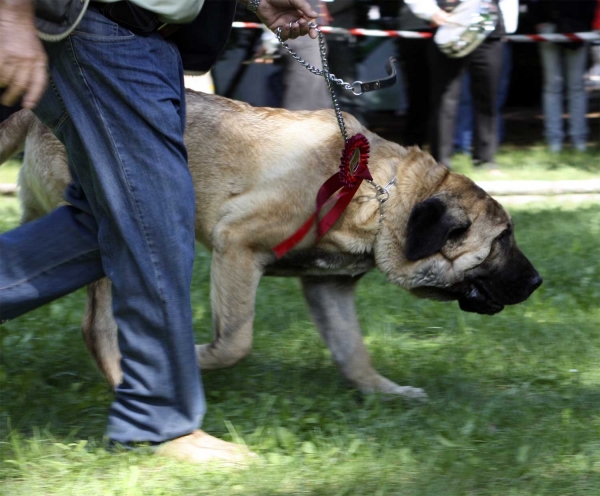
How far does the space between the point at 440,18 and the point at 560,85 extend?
292 cm

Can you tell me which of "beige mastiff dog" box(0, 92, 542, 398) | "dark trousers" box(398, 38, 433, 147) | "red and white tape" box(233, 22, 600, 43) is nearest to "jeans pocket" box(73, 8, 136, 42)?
"beige mastiff dog" box(0, 92, 542, 398)

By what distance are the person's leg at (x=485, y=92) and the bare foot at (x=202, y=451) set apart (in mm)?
5903

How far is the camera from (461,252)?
3760mm

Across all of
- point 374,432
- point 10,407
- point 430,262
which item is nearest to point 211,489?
point 374,432

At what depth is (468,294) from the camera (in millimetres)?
3859

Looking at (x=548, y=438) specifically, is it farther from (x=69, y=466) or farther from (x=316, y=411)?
(x=69, y=466)

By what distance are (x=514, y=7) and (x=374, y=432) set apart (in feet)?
19.8

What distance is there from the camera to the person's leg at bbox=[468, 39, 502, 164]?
8.31 meters

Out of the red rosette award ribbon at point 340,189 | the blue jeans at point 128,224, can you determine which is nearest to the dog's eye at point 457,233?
the red rosette award ribbon at point 340,189

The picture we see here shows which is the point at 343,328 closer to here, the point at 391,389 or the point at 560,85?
the point at 391,389

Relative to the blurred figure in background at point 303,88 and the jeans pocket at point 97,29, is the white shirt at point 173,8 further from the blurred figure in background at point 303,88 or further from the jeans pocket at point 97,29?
the blurred figure in background at point 303,88

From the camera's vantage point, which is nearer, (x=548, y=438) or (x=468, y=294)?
(x=548, y=438)

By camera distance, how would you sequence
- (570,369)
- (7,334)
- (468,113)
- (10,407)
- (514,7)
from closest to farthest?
(10,407)
(570,369)
(7,334)
(514,7)
(468,113)

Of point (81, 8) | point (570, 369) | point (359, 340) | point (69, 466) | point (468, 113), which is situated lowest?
point (468, 113)
